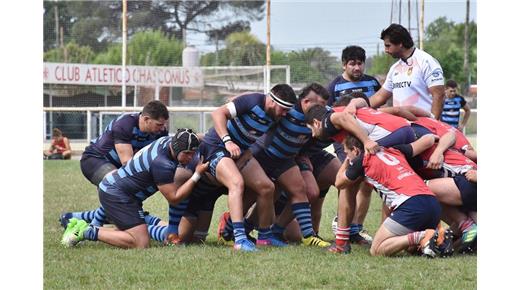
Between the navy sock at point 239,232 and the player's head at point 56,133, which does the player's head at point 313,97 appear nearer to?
the navy sock at point 239,232

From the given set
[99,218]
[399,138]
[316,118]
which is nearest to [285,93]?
[316,118]

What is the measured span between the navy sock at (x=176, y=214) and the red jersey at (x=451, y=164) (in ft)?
7.38

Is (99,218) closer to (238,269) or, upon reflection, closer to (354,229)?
(354,229)

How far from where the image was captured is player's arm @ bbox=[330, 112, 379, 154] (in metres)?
7.49

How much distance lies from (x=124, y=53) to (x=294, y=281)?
649 inches

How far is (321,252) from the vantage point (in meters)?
7.76

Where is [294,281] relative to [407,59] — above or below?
below

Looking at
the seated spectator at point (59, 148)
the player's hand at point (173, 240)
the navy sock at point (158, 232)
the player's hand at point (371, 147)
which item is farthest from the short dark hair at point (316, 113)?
the seated spectator at point (59, 148)

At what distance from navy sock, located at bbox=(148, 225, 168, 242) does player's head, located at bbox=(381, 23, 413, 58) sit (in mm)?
2865

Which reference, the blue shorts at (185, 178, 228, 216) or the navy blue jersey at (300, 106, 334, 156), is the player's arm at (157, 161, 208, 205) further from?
the navy blue jersey at (300, 106, 334, 156)

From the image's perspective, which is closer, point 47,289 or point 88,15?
point 47,289

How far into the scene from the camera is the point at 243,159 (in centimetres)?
827

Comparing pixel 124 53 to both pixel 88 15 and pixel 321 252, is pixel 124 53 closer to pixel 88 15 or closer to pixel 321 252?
pixel 88 15
